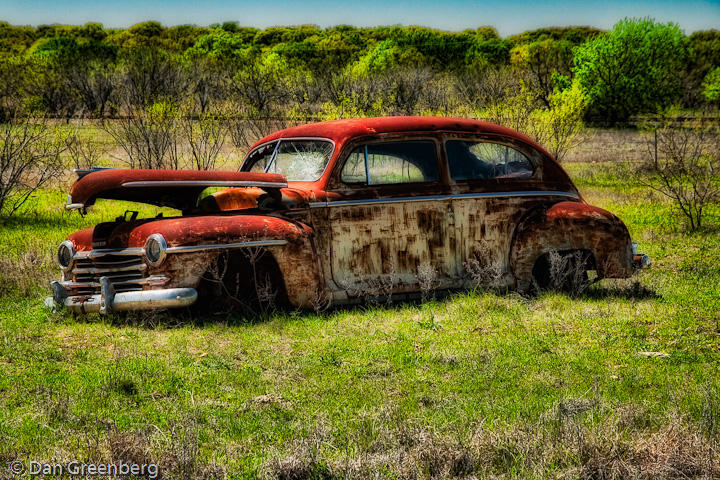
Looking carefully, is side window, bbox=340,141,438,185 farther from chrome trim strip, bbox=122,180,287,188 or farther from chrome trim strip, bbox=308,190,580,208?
chrome trim strip, bbox=122,180,287,188

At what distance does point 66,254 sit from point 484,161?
3823mm

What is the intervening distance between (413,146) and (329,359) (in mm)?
2322

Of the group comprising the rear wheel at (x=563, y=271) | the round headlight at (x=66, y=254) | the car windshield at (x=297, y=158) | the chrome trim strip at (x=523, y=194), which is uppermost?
the car windshield at (x=297, y=158)

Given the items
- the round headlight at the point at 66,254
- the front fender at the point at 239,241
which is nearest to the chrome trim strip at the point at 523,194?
the front fender at the point at 239,241

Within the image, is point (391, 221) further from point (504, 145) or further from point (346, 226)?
point (504, 145)

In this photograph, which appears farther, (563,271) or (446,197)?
(563,271)

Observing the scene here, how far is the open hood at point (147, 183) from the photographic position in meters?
5.12

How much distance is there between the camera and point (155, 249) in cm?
511

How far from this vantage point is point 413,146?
20.0 ft

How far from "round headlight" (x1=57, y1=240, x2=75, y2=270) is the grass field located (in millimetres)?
436

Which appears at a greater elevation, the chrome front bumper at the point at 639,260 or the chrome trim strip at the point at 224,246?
the chrome trim strip at the point at 224,246

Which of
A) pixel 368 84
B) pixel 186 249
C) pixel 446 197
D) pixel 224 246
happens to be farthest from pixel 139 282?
pixel 368 84

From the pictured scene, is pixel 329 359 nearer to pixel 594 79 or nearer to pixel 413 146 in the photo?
pixel 413 146

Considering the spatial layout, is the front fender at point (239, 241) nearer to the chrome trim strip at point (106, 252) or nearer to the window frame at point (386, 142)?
the chrome trim strip at point (106, 252)
